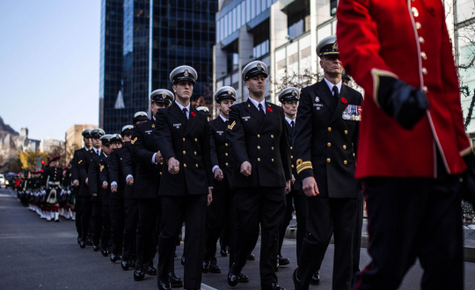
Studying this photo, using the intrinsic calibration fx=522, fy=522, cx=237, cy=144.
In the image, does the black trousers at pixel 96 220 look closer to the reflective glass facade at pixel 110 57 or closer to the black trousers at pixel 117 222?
the black trousers at pixel 117 222

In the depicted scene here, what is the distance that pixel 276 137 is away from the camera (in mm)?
5938

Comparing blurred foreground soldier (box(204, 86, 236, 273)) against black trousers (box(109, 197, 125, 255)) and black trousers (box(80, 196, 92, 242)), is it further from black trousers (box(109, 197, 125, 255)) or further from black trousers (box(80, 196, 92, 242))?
black trousers (box(80, 196, 92, 242))

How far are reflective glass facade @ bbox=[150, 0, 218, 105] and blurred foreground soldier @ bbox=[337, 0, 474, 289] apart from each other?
8406 cm

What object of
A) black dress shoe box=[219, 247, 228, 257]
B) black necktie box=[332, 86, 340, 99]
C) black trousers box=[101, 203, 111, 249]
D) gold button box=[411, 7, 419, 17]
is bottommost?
black dress shoe box=[219, 247, 228, 257]

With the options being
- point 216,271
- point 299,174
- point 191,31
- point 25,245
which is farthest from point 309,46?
point 191,31

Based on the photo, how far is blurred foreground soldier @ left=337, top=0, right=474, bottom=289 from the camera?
7.48 feet

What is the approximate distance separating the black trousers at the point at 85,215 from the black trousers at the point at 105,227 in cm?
131

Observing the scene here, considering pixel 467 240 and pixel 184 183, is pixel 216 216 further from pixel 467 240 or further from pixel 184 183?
pixel 467 240

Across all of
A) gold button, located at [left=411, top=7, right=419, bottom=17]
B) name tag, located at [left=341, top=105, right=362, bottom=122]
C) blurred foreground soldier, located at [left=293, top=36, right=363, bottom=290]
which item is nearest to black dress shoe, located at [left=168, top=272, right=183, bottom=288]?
blurred foreground soldier, located at [left=293, top=36, right=363, bottom=290]

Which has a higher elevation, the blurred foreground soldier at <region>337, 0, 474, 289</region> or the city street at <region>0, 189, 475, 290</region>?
the blurred foreground soldier at <region>337, 0, 474, 289</region>

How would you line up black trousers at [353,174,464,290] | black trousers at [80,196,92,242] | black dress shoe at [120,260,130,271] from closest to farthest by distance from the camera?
Result: black trousers at [353,174,464,290], black dress shoe at [120,260,130,271], black trousers at [80,196,92,242]

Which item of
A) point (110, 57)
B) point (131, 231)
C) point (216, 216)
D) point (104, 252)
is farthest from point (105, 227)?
point (110, 57)

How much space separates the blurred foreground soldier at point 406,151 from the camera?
89.7 inches

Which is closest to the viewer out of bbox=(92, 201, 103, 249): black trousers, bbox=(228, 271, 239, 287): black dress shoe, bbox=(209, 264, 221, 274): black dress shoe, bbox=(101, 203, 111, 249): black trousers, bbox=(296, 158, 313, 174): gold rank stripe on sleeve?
bbox=(296, 158, 313, 174): gold rank stripe on sleeve
